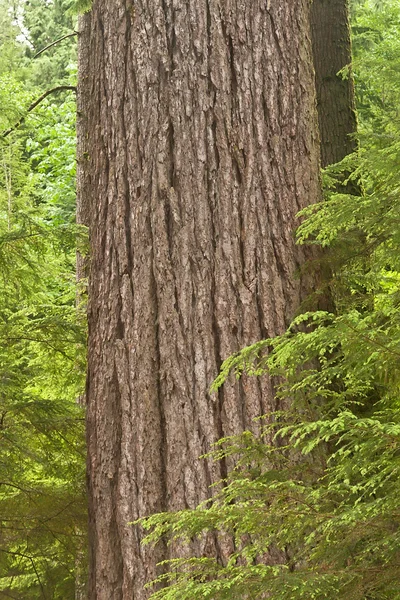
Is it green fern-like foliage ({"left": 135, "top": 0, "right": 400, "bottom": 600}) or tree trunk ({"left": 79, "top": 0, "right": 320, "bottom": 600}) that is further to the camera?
tree trunk ({"left": 79, "top": 0, "right": 320, "bottom": 600})

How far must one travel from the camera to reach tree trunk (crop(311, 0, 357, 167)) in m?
6.64

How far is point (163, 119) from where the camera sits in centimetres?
372

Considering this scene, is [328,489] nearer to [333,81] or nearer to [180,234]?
[180,234]

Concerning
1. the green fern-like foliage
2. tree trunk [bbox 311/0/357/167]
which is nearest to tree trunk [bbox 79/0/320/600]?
the green fern-like foliage

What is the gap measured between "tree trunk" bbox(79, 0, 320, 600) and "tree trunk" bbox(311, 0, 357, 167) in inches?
105

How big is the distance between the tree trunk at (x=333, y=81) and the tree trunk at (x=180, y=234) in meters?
2.67

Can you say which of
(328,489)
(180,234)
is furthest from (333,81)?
(328,489)

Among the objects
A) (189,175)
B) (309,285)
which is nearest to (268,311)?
(309,285)

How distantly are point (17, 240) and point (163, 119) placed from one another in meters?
1.49

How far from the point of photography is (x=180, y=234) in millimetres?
3564

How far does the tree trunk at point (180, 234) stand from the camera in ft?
11.2

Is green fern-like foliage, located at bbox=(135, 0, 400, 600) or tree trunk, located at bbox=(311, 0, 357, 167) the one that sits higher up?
tree trunk, located at bbox=(311, 0, 357, 167)

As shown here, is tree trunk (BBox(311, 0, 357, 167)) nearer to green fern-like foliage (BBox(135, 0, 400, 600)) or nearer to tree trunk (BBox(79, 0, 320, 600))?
tree trunk (BBox(79, 0, 320, 600))

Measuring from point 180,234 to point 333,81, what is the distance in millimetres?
3730
